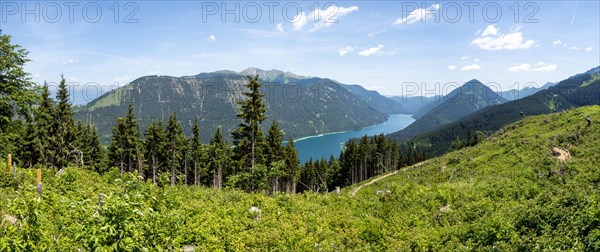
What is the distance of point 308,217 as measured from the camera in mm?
16500

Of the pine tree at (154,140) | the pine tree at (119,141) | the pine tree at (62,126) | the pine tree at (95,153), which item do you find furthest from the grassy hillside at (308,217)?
the pine tree at (95,153)

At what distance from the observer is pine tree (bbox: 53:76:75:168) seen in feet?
176

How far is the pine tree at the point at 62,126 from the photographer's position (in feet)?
176

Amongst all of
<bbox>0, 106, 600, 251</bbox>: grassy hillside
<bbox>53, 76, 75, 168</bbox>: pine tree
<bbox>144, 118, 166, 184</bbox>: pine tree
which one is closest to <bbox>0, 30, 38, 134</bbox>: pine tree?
<bbox>0, 106, 600, 251</bbox>: grassy hillside

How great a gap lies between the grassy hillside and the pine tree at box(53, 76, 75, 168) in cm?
3973

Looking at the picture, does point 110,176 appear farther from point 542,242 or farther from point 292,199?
point 542,242

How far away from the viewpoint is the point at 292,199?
1962 cm

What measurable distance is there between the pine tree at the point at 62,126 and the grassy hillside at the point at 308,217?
3973 cm

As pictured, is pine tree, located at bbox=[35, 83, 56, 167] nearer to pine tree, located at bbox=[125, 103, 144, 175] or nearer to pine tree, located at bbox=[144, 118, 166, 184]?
pine tree, located at bbox=[125, 103, 144, 175]

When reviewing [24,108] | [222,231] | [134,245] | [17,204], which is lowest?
[222,231]

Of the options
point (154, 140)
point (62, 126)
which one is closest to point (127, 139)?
point (154, 140)

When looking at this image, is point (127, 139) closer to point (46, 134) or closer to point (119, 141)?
point (119, 141)

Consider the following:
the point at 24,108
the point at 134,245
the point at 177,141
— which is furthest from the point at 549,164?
the point at 177,141

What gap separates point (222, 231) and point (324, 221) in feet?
16.8
